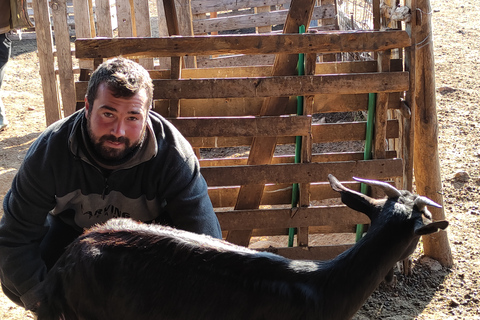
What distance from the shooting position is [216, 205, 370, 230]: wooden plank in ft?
16.7

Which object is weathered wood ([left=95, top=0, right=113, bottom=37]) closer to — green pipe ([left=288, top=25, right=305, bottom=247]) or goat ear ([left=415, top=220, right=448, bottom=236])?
green pipe ([left=288, top=25, right=305, bottom=247])

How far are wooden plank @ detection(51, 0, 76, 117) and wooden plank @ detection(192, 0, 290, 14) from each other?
447 cm

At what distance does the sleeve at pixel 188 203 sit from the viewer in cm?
367

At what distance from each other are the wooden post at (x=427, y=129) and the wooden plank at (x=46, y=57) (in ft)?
16.0

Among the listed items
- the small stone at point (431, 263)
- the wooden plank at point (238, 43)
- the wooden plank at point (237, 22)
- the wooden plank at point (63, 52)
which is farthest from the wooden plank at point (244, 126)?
the wooden plank at point (237, 22)

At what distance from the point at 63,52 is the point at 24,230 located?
4.39m

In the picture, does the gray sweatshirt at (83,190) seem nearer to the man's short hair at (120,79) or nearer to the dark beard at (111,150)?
the dark beard at (111,150)

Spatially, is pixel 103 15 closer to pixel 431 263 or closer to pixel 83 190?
pixel 83 190

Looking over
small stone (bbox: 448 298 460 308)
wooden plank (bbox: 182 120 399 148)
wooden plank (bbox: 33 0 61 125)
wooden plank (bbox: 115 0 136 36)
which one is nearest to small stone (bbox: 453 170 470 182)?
small stone (bbox: 448 298 460 308)

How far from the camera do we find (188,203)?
367cm

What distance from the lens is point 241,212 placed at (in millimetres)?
5082

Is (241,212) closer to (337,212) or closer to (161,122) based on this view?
(337,212)

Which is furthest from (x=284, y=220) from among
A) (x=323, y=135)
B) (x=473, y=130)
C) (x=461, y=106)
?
(x=461, y=106)

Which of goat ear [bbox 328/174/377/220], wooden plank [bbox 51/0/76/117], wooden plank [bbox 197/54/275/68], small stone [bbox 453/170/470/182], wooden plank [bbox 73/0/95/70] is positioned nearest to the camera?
goat ear [bbox 328/174/377/220]
